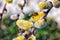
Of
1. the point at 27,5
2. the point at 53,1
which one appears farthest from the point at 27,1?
the point at 53,1

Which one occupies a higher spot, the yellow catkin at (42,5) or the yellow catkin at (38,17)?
the yellow catkin at (42,5)

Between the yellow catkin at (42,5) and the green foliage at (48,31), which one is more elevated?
the yellow catkin at (42,5)

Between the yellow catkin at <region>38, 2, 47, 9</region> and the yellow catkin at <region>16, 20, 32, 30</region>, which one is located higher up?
the yellow catkin at <region>38, 2, 47, 9</region>

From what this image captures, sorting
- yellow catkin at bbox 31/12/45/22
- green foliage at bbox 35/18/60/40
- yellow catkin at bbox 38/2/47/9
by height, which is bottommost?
green foliage at bbox 35/18/60/40

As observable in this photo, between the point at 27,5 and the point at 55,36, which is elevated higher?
the point at 27,5

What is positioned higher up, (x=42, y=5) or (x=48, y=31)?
(x=42, y=5)

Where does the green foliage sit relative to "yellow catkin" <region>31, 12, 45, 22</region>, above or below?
below

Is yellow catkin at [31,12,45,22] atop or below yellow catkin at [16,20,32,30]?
atop

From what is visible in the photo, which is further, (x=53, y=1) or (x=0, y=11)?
(x=0, y=11)

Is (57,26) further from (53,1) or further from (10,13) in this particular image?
(10,13)

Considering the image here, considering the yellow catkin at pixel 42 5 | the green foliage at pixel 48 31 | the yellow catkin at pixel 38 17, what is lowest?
the green foliage at pixel 48 31
